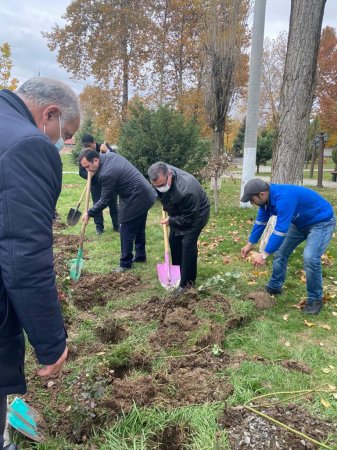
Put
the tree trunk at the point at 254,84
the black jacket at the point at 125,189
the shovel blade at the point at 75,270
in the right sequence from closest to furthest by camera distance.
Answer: the shovel blade at the point at 75,270, the black jacket at the point at 125,189, the tree trunk at the point at 254,84

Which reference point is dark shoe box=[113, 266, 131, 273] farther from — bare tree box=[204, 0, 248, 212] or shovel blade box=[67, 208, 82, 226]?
bare tree box=[204, 0, 248, 212]

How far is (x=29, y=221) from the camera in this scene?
1.46 meters

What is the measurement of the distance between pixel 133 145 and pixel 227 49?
390 cm

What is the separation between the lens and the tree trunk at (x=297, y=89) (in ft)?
17.6

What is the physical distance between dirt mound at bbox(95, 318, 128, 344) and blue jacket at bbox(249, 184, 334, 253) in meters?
1.69

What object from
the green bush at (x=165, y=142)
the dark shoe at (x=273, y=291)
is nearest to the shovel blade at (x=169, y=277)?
the dark shoe at (x=273, y=291)

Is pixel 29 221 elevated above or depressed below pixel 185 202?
above

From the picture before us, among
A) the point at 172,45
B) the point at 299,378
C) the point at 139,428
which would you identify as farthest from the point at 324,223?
the point at 172,45

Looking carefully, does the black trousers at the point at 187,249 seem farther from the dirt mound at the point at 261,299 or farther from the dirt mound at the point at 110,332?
the dirt mound at the point at 110,332

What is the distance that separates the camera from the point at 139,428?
2.47m

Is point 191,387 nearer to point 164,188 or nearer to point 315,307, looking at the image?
point 315,307

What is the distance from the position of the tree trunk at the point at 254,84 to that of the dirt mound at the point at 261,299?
5.15m

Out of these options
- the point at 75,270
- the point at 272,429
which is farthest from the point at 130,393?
the point at 75,270

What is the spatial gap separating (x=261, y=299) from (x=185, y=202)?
4.78ft
